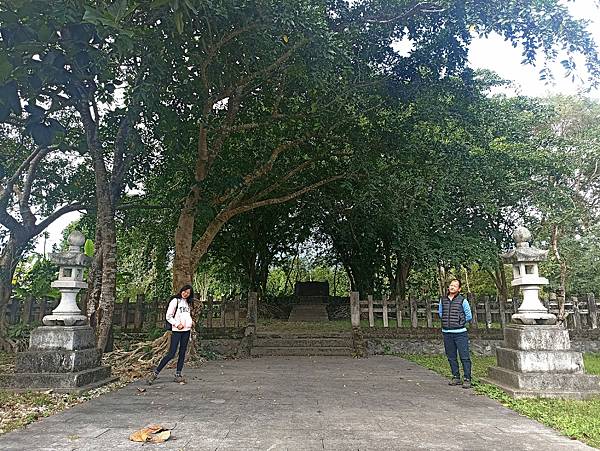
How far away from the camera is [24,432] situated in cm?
367

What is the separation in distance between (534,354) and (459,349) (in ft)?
3.03

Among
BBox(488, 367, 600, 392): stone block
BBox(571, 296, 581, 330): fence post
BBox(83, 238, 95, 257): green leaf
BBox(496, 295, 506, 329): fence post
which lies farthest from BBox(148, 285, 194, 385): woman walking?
BBox(571, 296, 581, 330): fence post

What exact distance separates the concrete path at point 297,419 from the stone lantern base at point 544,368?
0.60 metres

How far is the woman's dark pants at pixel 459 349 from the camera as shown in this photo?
19.2ft

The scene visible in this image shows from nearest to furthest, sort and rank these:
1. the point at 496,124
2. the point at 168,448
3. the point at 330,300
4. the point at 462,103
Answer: the point at 168,448
the point at 462,103
the point at 496,124
the point at 330,300

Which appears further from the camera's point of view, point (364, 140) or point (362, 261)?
point (362, 261)

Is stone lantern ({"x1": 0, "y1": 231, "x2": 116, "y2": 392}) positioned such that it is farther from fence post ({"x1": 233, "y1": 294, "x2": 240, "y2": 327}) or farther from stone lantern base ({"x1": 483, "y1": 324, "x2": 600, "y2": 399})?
stone lantern base ({"x1": 483, "y1": 324, "x2": 600, "y2": 399})

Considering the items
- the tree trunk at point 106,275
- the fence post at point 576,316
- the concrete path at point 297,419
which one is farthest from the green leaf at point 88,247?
the fence post at point 576,316

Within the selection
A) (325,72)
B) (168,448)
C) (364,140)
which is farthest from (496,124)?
(168,448)

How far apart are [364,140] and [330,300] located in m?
11.2

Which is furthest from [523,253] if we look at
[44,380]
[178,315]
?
[44,380]

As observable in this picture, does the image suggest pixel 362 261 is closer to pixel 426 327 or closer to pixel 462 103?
pixel 426 327

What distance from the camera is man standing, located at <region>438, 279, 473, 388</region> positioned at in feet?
19.3

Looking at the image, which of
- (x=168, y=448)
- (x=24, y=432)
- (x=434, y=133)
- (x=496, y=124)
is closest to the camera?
(x=168, y=448)
